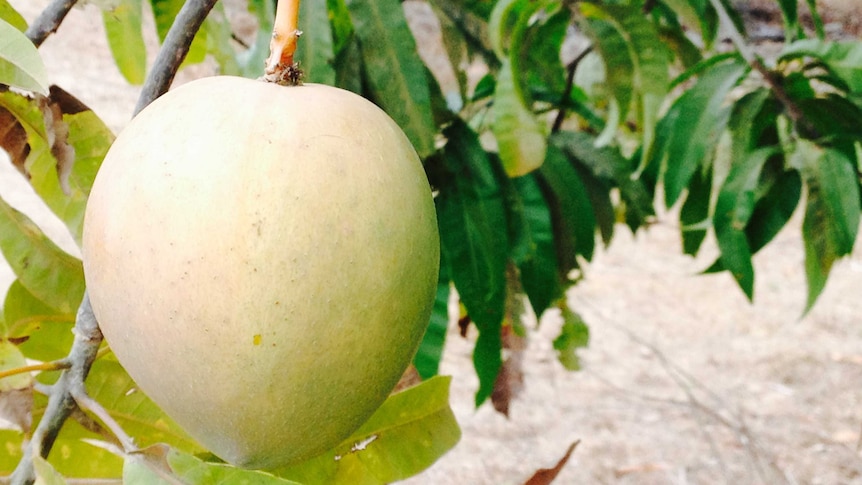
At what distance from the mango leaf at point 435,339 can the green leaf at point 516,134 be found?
0.19m

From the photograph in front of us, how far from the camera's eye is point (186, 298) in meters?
0.26

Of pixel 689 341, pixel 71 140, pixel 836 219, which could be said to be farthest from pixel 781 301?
pixel 71 140

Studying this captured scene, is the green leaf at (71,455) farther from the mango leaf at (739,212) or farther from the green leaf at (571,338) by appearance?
the green leaf at (571,338)

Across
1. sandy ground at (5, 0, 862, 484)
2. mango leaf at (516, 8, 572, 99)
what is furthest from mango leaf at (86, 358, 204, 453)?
sandy ground at (5, 0, 862, 484)

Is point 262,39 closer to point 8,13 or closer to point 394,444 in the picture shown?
point 8,13

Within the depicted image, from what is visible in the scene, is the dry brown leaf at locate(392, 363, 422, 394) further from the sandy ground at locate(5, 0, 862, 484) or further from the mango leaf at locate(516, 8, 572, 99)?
the sandy ground at locate(5, 0, 862, 484)

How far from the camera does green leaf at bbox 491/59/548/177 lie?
2.12ft

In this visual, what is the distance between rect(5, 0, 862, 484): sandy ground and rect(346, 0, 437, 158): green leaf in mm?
873

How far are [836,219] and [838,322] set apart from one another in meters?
1.93

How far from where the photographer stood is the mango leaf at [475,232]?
0.81 metres

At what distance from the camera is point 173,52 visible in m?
0.33

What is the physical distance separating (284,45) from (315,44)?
12.1 inches

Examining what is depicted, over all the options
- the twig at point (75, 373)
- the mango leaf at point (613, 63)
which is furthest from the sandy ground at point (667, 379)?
the twig at point (75, 373)

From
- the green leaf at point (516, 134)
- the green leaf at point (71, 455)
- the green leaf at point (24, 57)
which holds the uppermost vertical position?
the green leaf at point (24, 57)
